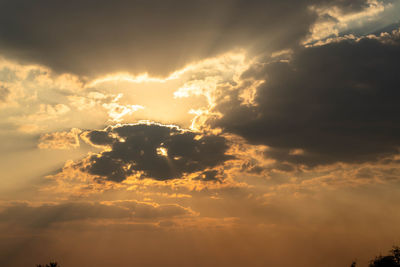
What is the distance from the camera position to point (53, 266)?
130 m

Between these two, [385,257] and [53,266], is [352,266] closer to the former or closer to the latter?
[385,257]

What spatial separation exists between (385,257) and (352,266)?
11.7 meters

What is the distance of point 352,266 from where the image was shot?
131625 mm

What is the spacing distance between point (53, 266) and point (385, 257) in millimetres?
110729

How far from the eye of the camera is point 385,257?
132 meters

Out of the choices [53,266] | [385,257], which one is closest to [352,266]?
[385,257]
